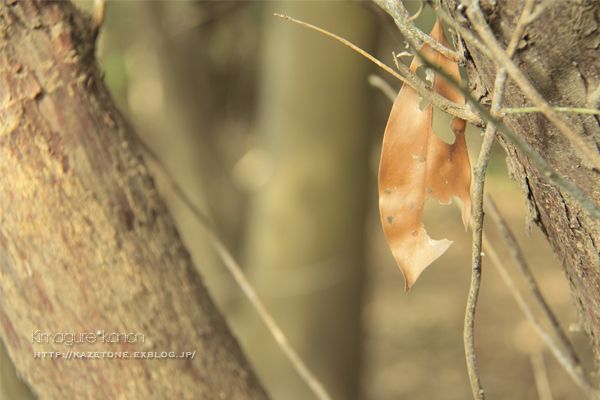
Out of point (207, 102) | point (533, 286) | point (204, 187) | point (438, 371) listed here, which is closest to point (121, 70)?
point (207, 102)

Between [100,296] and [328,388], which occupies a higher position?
[100,296]

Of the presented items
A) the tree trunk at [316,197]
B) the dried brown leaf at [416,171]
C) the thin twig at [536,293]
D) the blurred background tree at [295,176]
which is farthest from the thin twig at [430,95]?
the tree trunk at [316,197]

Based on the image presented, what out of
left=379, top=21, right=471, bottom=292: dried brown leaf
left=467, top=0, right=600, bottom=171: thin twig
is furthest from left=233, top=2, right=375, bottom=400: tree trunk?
left=467, top=0, right=600, bottom=171: thin twig

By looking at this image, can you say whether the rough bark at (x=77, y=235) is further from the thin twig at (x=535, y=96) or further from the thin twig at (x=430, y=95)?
the thin twig at (x=535, y=96)

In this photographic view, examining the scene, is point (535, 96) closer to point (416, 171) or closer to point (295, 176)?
point (416, 171)

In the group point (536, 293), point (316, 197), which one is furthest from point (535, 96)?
point (316, 197)

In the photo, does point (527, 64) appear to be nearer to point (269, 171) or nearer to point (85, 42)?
point (85, 42)

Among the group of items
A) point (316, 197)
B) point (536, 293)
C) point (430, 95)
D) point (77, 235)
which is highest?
point (430, 95)
